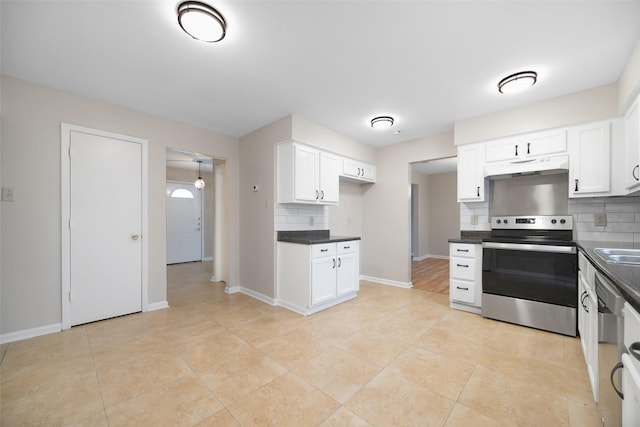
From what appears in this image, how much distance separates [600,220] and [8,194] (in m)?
6.03

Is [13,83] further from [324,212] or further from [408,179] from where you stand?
[408,179]

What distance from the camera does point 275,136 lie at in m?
3.51

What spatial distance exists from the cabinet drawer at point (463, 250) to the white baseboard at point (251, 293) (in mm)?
2524

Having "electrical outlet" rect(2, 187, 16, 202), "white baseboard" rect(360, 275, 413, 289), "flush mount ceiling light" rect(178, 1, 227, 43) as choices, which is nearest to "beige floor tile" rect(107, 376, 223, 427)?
"electrical outlet" rect(2, 187, 16, 202)

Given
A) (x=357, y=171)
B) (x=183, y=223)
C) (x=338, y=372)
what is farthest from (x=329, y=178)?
(x=183, y=223)

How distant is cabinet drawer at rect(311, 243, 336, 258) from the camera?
10.4 ft

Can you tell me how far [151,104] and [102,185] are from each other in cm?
111

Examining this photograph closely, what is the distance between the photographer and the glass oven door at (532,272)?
248 centimetres

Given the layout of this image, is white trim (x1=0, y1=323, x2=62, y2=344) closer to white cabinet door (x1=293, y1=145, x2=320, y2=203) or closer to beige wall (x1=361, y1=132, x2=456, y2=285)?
white cabinet door (x1=293, y1=145, x2=320, y2=203)

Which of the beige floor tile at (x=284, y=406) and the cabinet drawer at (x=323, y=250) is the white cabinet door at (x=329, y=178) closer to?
the cabinet drawer at (x=323, y=250)

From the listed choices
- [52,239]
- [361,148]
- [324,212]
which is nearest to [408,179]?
→ [361,148]

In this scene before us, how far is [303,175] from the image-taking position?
345 cm

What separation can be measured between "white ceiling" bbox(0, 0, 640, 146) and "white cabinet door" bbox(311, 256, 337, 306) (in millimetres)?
1969

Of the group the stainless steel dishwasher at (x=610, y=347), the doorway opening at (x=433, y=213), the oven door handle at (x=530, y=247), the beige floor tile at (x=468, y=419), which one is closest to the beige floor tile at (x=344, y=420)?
the beige floor tile at (x=468, y=419)
